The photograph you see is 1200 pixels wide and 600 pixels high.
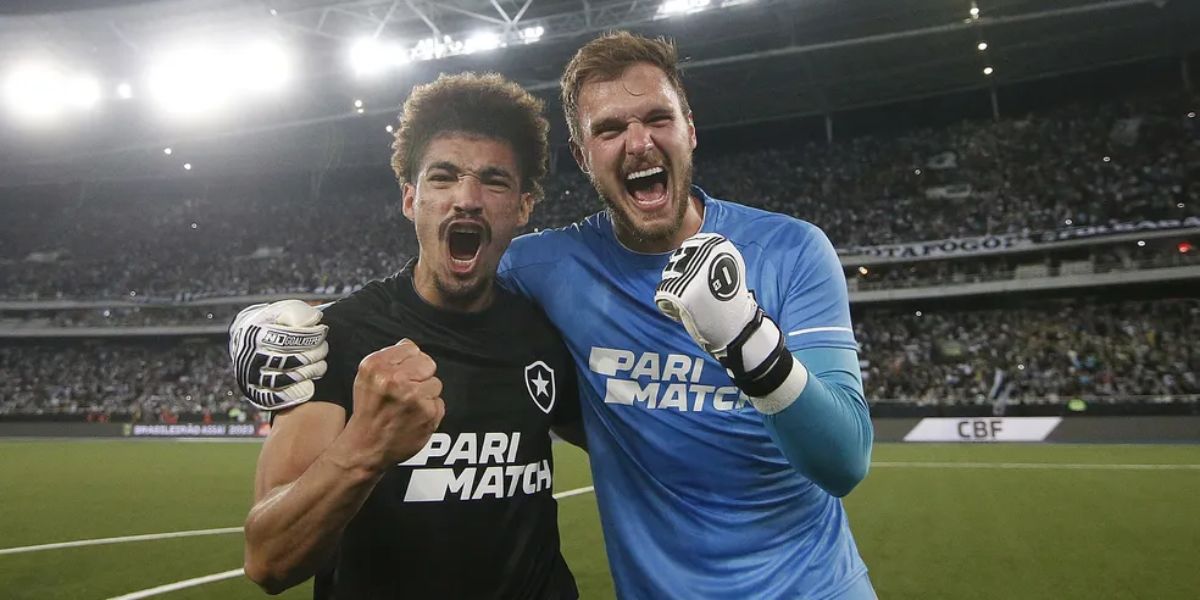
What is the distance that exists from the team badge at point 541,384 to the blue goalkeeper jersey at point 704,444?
14 centimetres

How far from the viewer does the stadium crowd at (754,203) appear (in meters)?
29.0

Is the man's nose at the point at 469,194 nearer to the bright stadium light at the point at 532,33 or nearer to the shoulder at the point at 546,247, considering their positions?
the shoulder at the point at 546,247

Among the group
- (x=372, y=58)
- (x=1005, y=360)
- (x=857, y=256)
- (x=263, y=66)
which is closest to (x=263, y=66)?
(x=263, y=66)

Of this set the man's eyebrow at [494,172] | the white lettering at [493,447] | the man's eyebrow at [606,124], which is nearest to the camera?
the white lettering at [493,447]

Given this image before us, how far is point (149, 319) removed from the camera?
38938mm

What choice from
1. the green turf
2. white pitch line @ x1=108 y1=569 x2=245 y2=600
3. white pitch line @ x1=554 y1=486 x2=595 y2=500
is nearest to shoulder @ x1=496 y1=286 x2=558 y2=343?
the green turf

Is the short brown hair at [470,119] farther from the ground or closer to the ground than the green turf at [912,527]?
farther from the ground

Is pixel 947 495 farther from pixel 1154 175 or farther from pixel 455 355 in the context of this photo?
pixel 1154 175

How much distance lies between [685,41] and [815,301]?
2679cm

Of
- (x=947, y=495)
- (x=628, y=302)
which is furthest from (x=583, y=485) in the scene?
(x=628, y=302)

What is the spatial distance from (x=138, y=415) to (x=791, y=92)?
99.9 feet

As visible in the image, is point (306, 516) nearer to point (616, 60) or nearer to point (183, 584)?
point (616, 60)

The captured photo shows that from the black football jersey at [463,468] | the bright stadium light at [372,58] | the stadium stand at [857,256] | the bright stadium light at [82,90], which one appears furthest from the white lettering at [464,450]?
the bright stadium light at [82,90]

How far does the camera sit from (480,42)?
96.6ft
